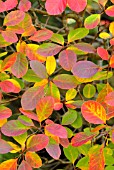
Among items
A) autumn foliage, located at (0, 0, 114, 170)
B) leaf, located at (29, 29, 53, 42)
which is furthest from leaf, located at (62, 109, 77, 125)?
leaf, located at (29, 29, 53, 42)

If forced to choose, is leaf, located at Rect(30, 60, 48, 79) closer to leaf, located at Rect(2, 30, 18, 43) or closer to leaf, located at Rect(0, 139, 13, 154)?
leaf, located at Rect(2, 30, 18, 43)

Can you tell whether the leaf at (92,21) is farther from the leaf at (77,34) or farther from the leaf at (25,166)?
the leaf at (25,166)

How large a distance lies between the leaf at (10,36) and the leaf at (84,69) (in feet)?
0.52

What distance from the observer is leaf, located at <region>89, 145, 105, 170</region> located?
71 centimetres

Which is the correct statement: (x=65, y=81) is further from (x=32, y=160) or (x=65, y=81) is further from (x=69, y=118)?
(x=32, y=160)

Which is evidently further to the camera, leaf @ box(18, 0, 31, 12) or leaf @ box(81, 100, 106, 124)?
leaf @ box(18, 0, 31, 12)

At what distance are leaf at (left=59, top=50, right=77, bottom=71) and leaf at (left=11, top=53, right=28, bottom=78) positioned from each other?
90mm

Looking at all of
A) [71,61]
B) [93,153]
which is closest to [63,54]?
[71,61]

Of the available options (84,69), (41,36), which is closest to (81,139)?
(84,69)

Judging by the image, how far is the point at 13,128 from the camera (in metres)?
0.75

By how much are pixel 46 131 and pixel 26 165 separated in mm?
90

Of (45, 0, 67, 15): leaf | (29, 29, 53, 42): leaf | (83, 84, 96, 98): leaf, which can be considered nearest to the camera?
(45, 0, 67, 15): leaf

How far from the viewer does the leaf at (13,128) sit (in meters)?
0.74

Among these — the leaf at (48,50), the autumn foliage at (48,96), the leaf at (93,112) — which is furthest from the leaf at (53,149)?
the leaf at (48,50)
